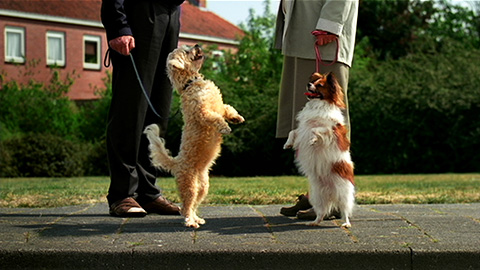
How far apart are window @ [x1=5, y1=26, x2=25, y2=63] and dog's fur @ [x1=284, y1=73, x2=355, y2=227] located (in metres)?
29.6

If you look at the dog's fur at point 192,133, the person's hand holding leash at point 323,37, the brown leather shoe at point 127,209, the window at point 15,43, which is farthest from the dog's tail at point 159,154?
the window at point 15,43

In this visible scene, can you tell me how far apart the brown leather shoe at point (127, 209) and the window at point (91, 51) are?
1210 inches

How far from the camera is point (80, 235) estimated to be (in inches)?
190

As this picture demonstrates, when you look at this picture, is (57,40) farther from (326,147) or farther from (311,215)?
(326,147)

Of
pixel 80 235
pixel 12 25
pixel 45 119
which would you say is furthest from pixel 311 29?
pixel 12 25

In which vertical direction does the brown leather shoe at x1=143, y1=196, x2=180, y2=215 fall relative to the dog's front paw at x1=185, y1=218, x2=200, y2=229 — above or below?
below

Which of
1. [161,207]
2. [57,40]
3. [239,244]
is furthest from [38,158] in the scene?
[57,40]

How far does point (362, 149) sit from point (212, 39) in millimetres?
22144

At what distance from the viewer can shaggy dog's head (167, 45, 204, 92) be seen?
5211 mm

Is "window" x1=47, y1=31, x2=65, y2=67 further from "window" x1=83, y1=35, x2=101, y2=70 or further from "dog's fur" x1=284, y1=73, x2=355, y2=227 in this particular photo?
"dog's fur" x1=284, y1=73, x2=355, y2=227

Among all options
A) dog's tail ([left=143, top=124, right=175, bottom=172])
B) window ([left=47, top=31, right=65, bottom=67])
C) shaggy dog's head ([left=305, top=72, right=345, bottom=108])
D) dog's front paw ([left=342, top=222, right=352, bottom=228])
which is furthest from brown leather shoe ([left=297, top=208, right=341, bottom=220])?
window ([left=47, top=31, right=65, bottom=67])

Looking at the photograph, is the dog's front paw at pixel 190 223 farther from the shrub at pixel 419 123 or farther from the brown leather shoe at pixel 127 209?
the shrub at pixel 419 123

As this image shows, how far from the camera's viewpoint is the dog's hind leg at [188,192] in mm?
5164

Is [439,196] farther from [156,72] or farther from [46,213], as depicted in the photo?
[46,213]
